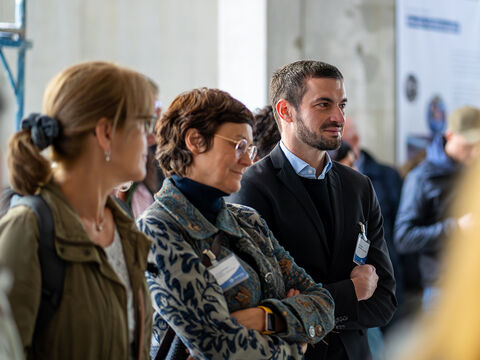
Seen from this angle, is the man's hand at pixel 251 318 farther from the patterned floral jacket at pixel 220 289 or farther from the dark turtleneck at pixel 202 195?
the dark turtleneck at pixel 202 195

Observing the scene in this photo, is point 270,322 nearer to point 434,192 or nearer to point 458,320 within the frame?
point 458,320

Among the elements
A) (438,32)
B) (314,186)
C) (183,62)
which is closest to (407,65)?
(438,32)

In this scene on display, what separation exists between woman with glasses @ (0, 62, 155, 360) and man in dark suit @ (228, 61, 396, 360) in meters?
0.76

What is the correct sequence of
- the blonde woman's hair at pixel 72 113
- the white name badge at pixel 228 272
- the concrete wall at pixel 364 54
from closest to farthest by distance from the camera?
the blonde woman's hair at pixel 72 113, the white name badge at pixel 228 272, the concrete wall at pixel 364 54

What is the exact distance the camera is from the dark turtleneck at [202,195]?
6.59ft

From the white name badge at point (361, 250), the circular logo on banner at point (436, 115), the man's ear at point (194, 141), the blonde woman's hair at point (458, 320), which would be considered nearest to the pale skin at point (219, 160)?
the man's ear at point (194, 141)

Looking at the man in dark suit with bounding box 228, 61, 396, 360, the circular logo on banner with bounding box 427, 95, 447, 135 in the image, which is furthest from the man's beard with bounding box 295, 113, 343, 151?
the circular logo on banner with bounding box 427, 95, 447, 135

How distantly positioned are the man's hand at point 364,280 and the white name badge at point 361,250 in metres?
0.03

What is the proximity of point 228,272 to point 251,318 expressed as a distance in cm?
15

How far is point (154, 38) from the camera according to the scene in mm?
7445

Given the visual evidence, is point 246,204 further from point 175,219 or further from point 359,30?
point 359,30

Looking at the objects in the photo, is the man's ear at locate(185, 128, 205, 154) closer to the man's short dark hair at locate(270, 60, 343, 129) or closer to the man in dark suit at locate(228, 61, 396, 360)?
the man in dark suit at locate(228, 61, 396, 360)

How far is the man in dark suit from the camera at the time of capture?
7.73 ft

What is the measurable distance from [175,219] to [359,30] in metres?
6.51
